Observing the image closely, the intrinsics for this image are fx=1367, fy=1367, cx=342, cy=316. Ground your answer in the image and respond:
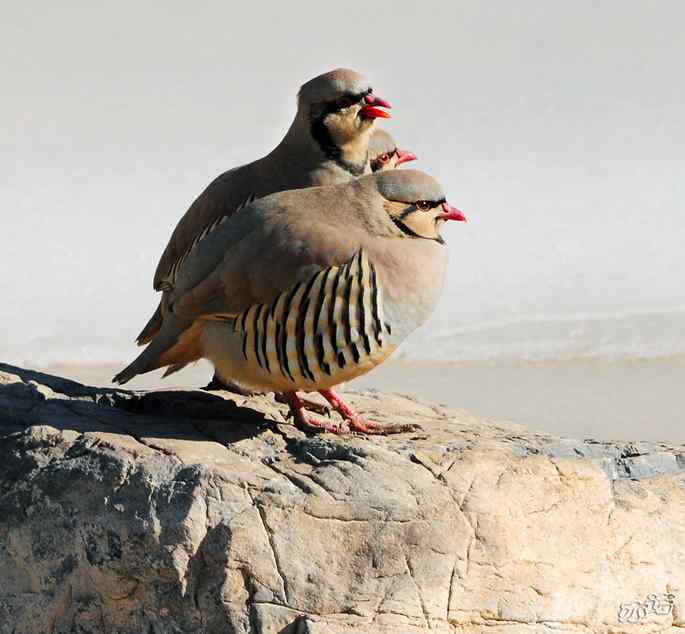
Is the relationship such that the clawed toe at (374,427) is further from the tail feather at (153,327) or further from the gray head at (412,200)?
the tail feather at (153,327)

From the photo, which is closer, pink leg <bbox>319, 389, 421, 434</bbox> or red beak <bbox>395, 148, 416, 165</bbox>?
pink leg <bbox>319, 389, 421, 434</bbox>

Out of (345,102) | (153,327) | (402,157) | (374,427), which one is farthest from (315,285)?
(402,157)

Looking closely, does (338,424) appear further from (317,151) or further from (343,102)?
(343,102)

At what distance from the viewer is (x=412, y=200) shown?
6.46 metres

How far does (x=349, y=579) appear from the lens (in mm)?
5602

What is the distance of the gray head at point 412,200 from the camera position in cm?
645

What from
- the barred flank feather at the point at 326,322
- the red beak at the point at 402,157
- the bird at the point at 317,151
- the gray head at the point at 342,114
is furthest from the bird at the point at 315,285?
the red beak at the point at 402,157

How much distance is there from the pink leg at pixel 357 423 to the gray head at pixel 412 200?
37.2 inches

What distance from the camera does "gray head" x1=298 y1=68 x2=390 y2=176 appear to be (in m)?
7.86

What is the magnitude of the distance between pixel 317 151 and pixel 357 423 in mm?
1914

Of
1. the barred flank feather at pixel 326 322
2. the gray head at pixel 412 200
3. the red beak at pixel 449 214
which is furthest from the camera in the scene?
the red beak at pixel 449 214

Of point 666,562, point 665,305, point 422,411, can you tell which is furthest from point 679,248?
point 666,562

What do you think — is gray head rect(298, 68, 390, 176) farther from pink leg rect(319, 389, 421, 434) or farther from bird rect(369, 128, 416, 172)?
pink leg rect(319, 389, 421, 434)

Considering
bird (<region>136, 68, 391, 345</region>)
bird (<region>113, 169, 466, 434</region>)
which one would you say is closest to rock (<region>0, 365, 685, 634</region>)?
bird (<region>113, 169, 466, 434</region>)
